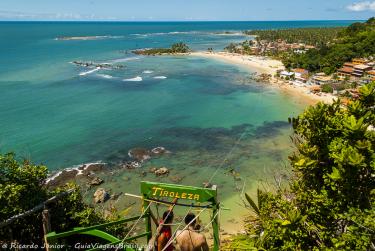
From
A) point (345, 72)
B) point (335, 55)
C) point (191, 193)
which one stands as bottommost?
point (345, 72)

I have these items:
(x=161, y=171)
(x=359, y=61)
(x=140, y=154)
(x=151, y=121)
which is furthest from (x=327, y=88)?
(x=161, y=171)

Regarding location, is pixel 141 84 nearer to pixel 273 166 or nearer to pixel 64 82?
pixel 64 82

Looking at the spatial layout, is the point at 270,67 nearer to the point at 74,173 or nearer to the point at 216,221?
the point at 74,173

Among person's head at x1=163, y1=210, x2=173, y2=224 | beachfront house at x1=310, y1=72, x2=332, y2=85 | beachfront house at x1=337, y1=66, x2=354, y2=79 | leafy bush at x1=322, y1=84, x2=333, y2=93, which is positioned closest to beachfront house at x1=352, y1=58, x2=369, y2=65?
beachfront house at x1=337, y1=66, x2=354, y2=79

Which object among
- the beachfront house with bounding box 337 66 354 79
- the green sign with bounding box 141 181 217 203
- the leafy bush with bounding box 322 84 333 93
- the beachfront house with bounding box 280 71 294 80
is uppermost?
the green sign with bounding box 141 181 217 203

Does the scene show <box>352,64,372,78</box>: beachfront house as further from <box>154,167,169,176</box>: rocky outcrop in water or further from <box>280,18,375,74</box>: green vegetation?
<box>154,167,169,176</box>: rocky outcrop in water
